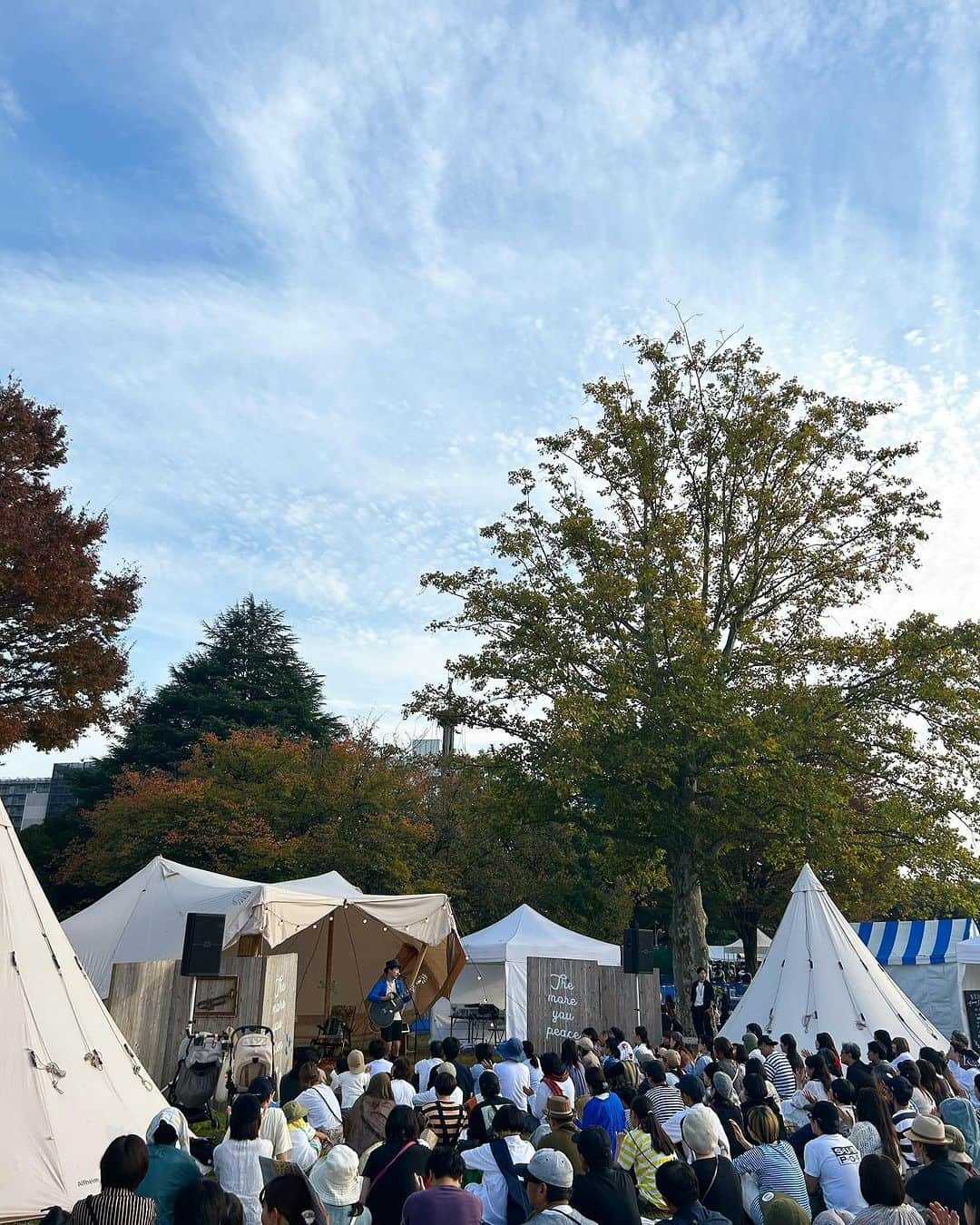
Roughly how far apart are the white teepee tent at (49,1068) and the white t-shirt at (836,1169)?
5.29 metres

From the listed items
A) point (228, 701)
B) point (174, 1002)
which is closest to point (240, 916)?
point (174, 1002)

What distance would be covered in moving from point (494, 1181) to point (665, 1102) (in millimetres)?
2068

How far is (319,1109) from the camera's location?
6.93 metres

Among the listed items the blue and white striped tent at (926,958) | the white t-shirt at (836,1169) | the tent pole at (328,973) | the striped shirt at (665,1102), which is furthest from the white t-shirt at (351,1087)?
the blue and white striped tent at (926,958)

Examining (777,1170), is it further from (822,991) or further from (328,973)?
(328,973)

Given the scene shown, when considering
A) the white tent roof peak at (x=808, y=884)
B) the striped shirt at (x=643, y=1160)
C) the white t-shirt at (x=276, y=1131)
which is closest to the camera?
Answer: the white t-shirt at (x=276, y=1131)

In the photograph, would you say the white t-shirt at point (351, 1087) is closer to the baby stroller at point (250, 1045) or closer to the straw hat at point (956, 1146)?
the baby stroller at point (250, 1045)

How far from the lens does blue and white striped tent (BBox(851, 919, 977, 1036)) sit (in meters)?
20.4

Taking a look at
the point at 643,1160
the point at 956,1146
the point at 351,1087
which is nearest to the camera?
the point at 956,1146

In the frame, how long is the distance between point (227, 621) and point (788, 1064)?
111 feet

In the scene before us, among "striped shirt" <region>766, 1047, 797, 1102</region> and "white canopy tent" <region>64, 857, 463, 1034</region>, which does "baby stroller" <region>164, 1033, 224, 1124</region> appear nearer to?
"white canopy tent" <region>64, 857, 463, 1034</region>

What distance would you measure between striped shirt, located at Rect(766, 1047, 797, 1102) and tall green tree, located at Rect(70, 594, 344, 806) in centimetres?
2541

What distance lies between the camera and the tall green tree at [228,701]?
110ft

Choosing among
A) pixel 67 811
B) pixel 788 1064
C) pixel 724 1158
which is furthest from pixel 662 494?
pixel 67 811
